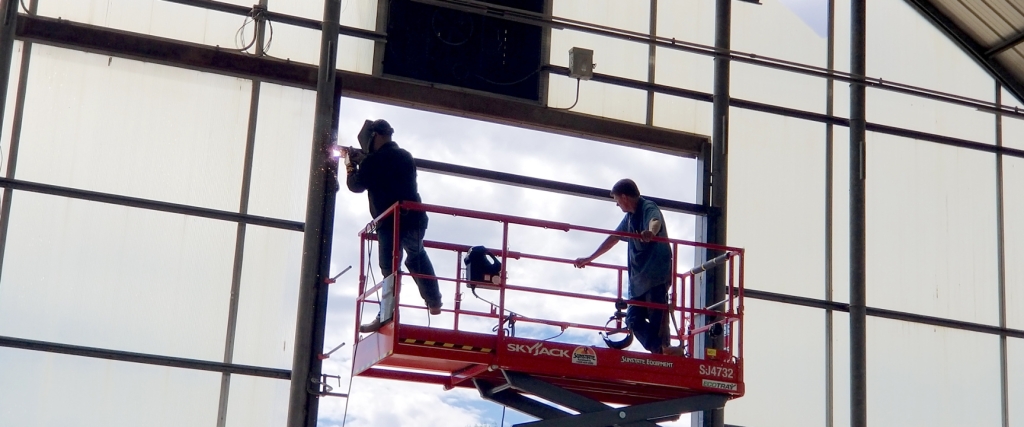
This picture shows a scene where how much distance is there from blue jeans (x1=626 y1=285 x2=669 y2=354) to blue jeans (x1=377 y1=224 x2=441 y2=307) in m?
2.18

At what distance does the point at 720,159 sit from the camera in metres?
18.0

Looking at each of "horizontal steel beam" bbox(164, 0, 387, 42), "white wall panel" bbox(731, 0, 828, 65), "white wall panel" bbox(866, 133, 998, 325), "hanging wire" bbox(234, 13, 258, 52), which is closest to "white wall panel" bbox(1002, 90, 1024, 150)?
"white wall panel" bbox(866, 133, 998, 325)

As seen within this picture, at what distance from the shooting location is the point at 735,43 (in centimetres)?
1866

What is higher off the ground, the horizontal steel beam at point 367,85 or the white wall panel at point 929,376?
the horizontal steel beam at point 367,85

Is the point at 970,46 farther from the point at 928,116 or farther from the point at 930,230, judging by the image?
the point at 930,230

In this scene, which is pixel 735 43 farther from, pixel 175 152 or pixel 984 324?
pixel 175 152

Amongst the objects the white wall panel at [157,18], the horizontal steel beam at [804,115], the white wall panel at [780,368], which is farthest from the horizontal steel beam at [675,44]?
the white wall panel at [780,368]

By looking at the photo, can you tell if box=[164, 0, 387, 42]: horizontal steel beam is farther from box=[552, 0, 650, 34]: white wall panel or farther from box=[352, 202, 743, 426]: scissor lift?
box=[352, 202, 743, 426]: scissor lift

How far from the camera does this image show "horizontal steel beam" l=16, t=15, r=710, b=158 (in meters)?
15.7

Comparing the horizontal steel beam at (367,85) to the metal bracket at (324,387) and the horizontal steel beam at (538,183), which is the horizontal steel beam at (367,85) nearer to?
the horizontal steel beam at (538,183)

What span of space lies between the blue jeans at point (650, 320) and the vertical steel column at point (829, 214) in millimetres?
5607

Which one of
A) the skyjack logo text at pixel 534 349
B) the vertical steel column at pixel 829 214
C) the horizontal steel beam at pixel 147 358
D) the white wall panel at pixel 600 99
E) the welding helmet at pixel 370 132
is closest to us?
the skyjack logo text at pixel 534 349

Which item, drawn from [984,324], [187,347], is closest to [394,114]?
[187,347]

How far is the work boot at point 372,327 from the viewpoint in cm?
1287
